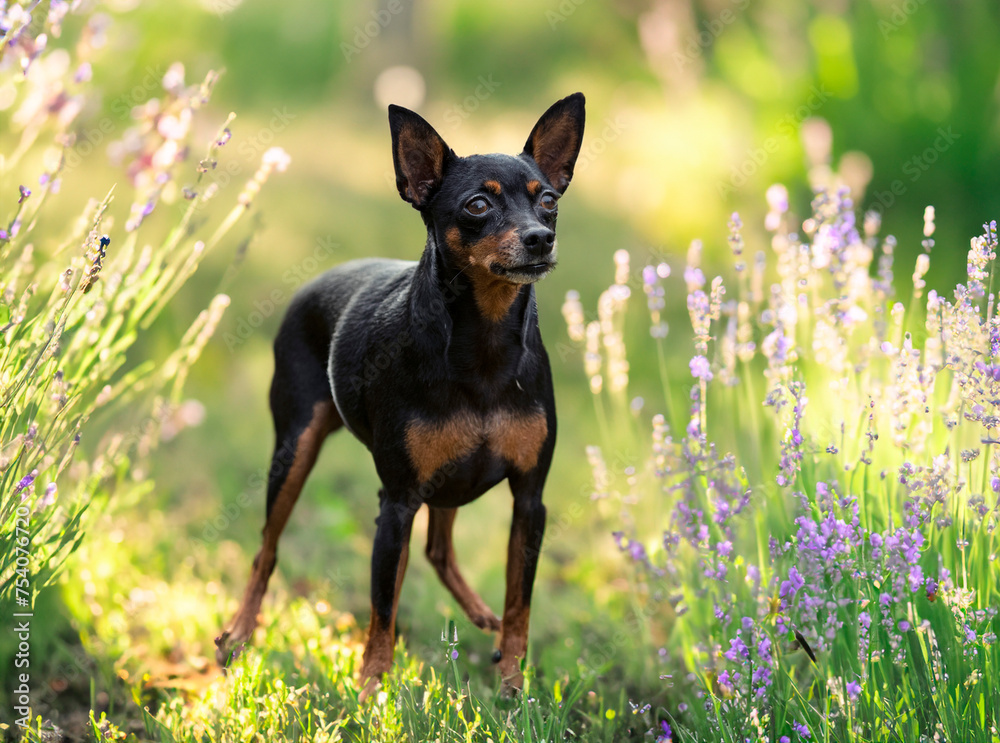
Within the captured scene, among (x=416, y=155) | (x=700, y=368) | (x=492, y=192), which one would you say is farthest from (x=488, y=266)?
(x=700, y=368)

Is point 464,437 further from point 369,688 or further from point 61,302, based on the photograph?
point 61,302

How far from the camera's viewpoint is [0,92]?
12.3 ft

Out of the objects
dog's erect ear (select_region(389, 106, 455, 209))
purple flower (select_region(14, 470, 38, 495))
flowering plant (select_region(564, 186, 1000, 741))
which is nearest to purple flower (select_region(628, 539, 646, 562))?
flowering plant (select_region(564, 186, 1000, 741))

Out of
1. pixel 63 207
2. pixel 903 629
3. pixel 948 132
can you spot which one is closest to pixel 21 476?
pixel 903 629

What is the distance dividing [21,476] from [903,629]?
8.58ft

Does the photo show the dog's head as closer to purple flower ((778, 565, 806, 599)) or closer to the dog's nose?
the dog's nose

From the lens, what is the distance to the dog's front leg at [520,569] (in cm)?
301

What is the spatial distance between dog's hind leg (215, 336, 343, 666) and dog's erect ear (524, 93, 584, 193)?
1.17m

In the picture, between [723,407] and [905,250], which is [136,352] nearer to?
[723,407]

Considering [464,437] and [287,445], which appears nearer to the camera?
[464,437]

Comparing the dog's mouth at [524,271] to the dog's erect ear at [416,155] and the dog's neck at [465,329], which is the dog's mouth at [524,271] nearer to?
the dog's neck at [465,329]

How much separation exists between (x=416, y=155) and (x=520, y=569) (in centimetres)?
138

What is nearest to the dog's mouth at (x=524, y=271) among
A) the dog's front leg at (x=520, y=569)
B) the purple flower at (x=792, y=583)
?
the dog's front leg at (x=520, y=569)

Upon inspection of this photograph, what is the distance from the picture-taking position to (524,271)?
2701 millimetres
